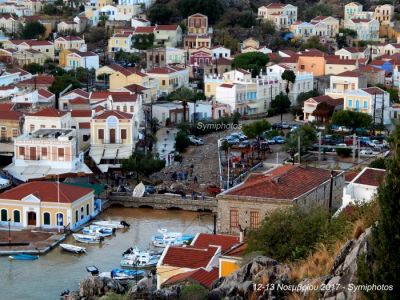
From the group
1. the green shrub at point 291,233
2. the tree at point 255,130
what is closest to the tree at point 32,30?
the tree at point 255,130

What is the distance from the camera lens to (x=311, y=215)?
9.79 metres

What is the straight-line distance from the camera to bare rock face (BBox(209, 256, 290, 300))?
21.1 ft

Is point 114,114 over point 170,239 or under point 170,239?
over

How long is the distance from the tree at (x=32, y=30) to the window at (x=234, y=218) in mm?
28853

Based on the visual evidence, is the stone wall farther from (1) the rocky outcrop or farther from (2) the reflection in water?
(1) the rocky outcrop

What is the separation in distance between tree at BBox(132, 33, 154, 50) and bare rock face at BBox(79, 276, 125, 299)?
84.9ft

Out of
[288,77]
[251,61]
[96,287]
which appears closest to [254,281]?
[96,287]

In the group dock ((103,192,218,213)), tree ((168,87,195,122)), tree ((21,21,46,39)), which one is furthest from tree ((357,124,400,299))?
tree ((21,21,46,39))

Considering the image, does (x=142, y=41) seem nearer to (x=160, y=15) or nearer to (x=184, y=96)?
(x=160, y=15)

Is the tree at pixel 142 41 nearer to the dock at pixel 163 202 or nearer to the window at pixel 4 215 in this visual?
the dock at pixel 163 202

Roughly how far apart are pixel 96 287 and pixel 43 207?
518cm

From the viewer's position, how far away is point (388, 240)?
17.0ft

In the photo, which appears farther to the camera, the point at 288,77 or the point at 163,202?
the point at 288,77

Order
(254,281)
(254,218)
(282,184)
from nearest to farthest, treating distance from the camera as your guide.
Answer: (254,281) → (254,218) → (282,184)
